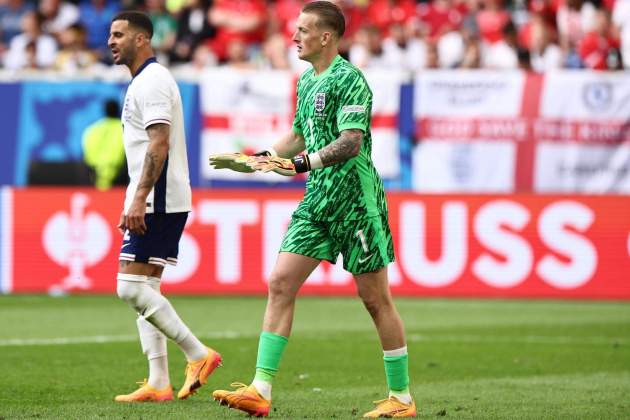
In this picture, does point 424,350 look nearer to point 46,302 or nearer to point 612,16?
point 46,302

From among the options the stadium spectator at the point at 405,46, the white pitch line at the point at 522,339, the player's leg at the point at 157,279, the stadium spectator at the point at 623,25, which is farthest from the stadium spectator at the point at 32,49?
the player's leg at the point at 157,279

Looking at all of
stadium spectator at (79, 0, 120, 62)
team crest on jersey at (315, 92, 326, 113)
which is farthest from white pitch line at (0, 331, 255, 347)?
stadium spectator at (79, 0, 120, 62)

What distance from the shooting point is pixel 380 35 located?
21.0m

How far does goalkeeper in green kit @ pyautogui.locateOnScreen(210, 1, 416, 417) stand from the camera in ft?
25.5

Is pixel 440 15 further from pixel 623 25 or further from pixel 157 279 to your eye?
pixel 157 279

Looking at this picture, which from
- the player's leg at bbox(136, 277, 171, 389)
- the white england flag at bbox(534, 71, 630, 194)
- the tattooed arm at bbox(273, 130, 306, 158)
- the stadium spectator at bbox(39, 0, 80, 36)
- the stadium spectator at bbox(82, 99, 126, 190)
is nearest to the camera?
the tattooed arm at bbox(273, 130, 306, 158)

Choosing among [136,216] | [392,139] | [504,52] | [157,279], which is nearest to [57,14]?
[392,139]

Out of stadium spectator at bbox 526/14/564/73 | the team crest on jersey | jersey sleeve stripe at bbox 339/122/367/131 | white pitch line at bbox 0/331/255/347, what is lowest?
white pitch line at bbox 0/331/255/347

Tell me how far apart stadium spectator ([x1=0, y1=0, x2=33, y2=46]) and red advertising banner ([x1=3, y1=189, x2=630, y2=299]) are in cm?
702

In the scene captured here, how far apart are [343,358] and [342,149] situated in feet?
13.8

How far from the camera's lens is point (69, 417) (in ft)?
25.4

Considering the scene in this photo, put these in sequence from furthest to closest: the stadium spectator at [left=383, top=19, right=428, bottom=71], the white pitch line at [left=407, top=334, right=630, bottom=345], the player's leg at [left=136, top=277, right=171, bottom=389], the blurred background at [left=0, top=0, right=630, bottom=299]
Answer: the stadium spectator at [left=383, top=19, right=428, bottom=71] < the blurred background at [left=0, top=0, right=630, bottom=299] < the white pitch line at [left=407, top=334, right=630, bottom=345] < the player's leg at [left=136, top=277, right=171, bottom=389]

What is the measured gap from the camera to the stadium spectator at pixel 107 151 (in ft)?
63.3

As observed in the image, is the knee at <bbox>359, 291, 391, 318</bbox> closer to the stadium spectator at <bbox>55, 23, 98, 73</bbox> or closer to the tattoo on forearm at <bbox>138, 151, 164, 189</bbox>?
the tattoo on forearm at <bbox>138, 151, 164, 189</bbox>
